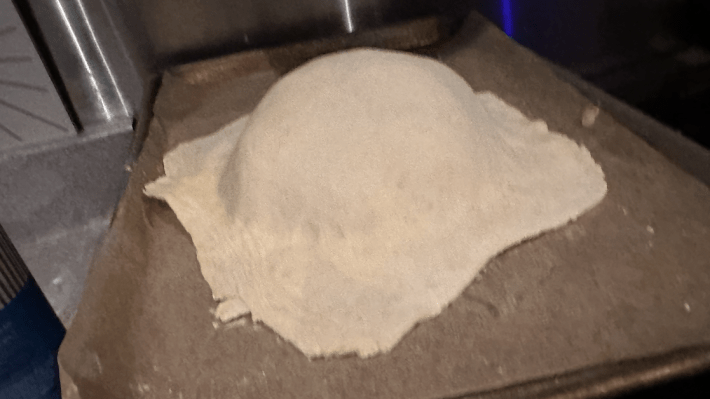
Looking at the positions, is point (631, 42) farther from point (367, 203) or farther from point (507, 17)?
point (367, 203)

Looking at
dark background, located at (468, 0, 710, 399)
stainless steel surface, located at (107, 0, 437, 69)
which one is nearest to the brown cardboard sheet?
dark background, located at (468, 0, 710, 399)

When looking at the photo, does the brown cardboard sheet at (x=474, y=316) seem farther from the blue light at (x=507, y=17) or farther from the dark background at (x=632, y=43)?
the blue light at (x=507, y=17)

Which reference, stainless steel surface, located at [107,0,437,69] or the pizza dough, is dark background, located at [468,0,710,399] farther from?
the pizza dough

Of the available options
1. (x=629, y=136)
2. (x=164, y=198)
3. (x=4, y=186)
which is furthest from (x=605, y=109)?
(x=4, y=186)

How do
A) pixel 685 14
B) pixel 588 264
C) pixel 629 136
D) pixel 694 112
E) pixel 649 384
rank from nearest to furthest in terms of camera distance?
pixel 649 384 < pixel 588 264 < pixel 629 136 < pixel 694 112 < pixel 685 14

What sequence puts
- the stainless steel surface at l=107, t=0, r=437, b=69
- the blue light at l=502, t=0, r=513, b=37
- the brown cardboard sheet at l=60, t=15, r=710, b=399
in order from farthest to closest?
the blue light at l=502, t=0, r=513, b=37 < the stainless steel surface at l=107, t=0, r=437, b=69 < the brown cardboard sheet at l=60, t=15, r=710, b=399

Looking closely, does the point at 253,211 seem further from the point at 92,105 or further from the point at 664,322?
the point at 92,105
